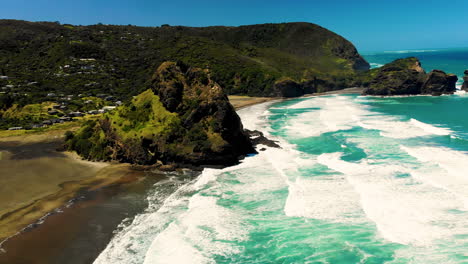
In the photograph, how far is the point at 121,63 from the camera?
142 meters

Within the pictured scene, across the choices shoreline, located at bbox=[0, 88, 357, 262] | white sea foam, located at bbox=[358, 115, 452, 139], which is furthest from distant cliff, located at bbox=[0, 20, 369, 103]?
white sea foam, located at bbox=[358, 115, 452, 139]

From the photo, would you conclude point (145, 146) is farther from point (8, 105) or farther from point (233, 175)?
point (8, 105)

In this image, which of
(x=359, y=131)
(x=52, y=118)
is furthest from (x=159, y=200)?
(x=52, y=118)

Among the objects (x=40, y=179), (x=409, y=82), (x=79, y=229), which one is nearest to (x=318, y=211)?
(x=79, y=229)

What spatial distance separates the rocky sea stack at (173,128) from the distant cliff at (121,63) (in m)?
49.8

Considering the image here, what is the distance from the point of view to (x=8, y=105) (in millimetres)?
73375

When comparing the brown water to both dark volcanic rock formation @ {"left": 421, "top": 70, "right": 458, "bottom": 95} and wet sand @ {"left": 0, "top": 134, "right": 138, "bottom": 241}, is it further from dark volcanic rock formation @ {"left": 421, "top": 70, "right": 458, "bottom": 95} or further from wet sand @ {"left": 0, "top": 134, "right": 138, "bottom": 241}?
dark volcanic rock formation @ {"left": 421, "top": 70, "right": 458, "bottom": 95}

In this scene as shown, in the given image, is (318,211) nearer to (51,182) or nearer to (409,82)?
(51,182)

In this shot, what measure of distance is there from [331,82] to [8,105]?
111999mm

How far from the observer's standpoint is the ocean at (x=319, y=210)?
20.2 metres

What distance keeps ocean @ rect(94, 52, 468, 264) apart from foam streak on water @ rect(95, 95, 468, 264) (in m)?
0.07

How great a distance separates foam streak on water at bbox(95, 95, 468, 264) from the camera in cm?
2016

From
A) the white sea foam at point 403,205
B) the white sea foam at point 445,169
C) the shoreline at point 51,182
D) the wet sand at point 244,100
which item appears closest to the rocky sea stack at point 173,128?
the shoreline at point 51,182

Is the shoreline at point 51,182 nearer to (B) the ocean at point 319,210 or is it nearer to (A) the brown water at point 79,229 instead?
(A) the brown water at point 79,229
